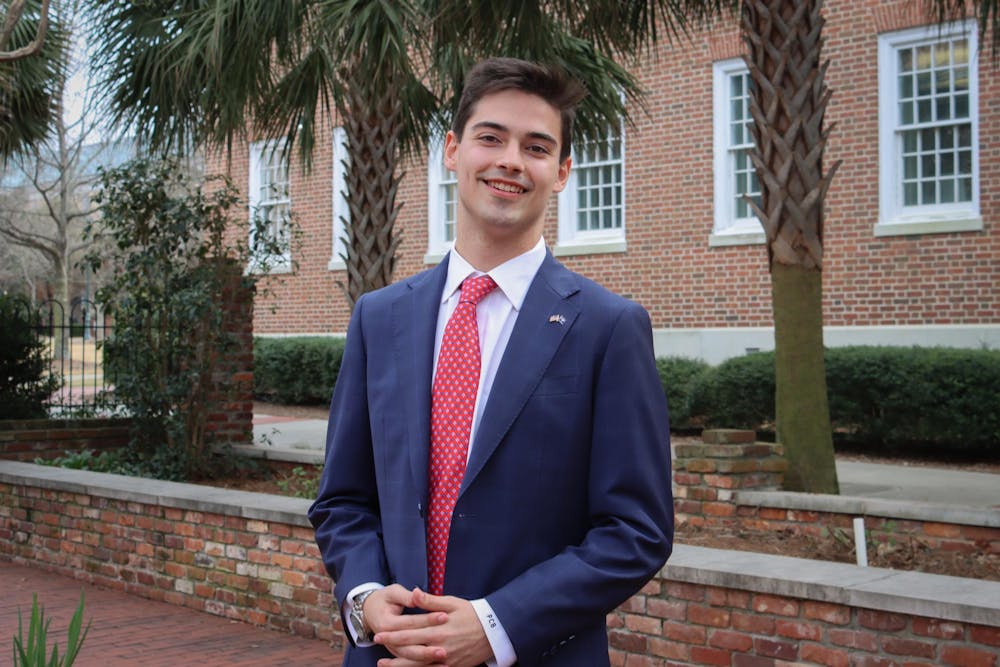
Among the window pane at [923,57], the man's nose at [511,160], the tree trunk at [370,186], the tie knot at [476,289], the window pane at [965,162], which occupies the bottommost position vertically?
the tie knot at [476,289]

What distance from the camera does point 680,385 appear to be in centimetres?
1408

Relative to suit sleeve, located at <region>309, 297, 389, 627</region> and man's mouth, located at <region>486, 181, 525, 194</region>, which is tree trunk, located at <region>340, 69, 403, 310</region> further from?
man's mouth, located at <region>486, 181, 525, 194</region>

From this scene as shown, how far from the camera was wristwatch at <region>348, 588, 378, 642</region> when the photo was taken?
2078 mm

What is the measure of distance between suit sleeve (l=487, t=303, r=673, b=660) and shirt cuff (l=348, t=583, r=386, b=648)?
0.26 m

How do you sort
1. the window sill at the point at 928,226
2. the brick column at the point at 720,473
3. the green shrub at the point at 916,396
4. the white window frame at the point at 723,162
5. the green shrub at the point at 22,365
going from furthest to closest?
1. the white window frame at the point at 723,162
2. the window sill at the point at 928,226
3. the green shrub at the point at 22,365
4. the green shrub at the point at 916,396
5. the brick column at the point at 720,473

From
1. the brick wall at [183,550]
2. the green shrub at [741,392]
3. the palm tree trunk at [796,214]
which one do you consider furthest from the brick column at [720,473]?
the green shrub at [741,392]

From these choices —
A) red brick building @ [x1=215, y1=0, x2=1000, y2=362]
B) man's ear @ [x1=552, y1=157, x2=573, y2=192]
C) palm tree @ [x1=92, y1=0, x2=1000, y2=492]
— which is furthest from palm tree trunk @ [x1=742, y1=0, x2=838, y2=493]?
man's ear @ [x1=552, y1=157, x2=573, y2=192]

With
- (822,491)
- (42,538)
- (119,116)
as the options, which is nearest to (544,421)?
(822,491)

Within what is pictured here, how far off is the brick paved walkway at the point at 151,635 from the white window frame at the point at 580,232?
10379mm

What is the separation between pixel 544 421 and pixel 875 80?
1348 centimetres

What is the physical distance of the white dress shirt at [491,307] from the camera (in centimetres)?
215

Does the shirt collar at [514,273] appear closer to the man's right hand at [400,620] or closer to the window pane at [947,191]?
the man's right hand at [400,620]

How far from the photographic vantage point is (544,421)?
6.79ft

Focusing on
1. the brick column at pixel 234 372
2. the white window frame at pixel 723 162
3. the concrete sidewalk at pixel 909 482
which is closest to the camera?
the concrete sidewalk at pixel 909 482
